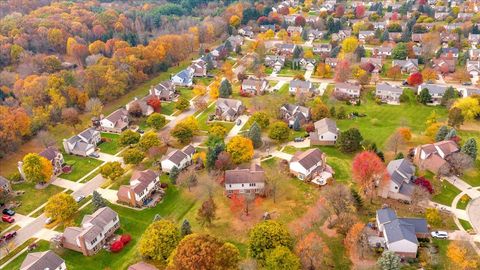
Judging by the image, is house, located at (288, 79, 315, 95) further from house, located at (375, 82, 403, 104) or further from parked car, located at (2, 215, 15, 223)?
parked car, located at (2, 215, 15, 223)

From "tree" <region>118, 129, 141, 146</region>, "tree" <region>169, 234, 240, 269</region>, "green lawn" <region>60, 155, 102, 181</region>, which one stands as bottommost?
"green lawn" <region>60, 155, 102, 181</region>

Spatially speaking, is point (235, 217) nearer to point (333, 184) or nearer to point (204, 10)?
point (333, 184)

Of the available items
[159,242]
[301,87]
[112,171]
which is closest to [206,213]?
[159,242]

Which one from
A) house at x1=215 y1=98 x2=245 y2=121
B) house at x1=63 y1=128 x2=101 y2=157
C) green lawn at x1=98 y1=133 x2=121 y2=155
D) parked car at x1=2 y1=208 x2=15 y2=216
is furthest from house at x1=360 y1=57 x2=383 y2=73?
parked car at x1=2 y1=208 x2=15 y2=216

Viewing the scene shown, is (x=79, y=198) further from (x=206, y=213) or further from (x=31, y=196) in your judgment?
(x=206, y=213)

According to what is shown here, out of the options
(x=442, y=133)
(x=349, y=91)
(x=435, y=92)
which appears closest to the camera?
(x=442, y=133)
